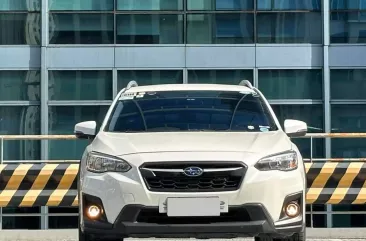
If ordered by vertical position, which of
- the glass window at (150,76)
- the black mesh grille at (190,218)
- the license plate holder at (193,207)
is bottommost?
the black mesh grille at (190,218)

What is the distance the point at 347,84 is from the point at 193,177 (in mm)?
14551

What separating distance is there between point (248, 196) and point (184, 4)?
560 inches

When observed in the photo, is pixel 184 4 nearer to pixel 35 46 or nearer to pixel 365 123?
pixel 35 46

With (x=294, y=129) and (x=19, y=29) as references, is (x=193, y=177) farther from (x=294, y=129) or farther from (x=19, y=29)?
(x=19, y=29)

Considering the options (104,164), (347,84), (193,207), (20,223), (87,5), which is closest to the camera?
(193,207)

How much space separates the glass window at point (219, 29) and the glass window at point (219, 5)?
0.60 ft

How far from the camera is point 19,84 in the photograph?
63.8ft

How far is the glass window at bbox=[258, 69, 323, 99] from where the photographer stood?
19500 mm


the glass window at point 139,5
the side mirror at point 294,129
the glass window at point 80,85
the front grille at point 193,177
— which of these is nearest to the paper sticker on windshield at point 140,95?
the side mirror at point 294,129

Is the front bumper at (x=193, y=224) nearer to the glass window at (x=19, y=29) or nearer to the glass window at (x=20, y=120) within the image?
the glass window at (x=20, y=120)

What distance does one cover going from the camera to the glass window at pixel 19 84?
63.6 feet

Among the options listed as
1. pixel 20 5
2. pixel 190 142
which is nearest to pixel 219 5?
pixel 20 5

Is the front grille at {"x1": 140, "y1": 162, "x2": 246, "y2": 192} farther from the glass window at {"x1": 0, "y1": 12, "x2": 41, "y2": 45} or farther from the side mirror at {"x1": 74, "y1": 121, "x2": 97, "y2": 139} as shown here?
the glass window at {"x1": 0, "y1": 12, "x2": 41, "y2": 45}

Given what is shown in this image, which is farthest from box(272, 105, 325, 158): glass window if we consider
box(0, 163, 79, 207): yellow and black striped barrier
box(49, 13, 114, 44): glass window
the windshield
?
the windshield
